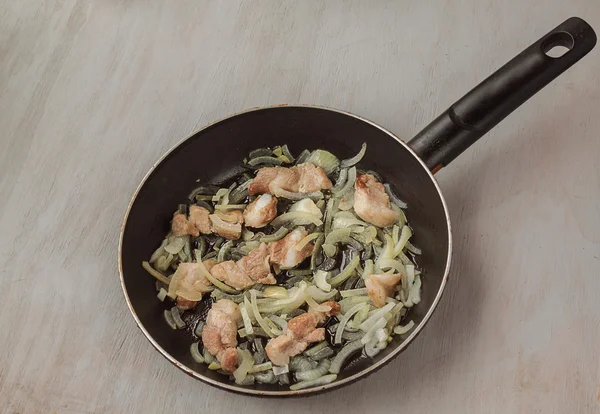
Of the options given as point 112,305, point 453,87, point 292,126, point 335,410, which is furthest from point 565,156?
point 112,305

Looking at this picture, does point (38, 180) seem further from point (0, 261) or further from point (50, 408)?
point (50, 408)

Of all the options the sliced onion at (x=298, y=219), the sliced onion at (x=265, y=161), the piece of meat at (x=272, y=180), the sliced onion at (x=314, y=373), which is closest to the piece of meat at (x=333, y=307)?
the sliced onion at (x=314, y=373)

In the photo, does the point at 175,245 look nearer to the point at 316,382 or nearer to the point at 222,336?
the point at 222,336

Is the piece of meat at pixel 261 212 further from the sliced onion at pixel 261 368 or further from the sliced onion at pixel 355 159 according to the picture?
the sliced onion at pixel 261 368

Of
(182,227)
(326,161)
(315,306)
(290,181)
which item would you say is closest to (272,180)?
(290,181)

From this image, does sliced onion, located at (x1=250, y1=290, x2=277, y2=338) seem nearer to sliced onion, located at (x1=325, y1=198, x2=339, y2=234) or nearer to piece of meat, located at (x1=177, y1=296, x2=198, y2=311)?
piece of meat, located at (x1=177, y1=296, x2=198, y2=311)
